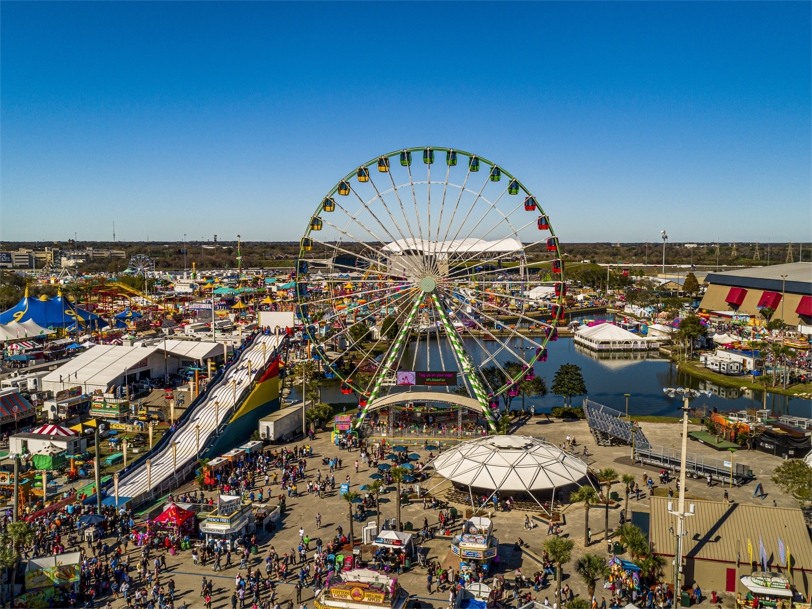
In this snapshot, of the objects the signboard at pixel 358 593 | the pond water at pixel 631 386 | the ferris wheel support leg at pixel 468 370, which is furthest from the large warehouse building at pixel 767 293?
the signboard at pixel 358 593

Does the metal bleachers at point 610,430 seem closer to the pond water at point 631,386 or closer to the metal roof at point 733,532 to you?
the pond water at point 631,386

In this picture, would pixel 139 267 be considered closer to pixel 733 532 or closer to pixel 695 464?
pixel 695 464

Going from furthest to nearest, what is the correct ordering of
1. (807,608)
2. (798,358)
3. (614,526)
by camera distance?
1. (798,358)
2. (614,526)
3. (807,608)

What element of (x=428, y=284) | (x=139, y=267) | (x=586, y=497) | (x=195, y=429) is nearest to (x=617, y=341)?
(x=428, y=284)

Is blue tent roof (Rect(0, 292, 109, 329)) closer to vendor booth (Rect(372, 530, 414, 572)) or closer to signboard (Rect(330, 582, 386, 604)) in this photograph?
vendor booth (Rect(372, 530, 414, 572))

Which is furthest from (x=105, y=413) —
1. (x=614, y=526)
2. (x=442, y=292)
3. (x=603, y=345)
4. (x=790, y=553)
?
(x=603, y=345)

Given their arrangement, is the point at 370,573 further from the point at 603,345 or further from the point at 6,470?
the point at 603,345
